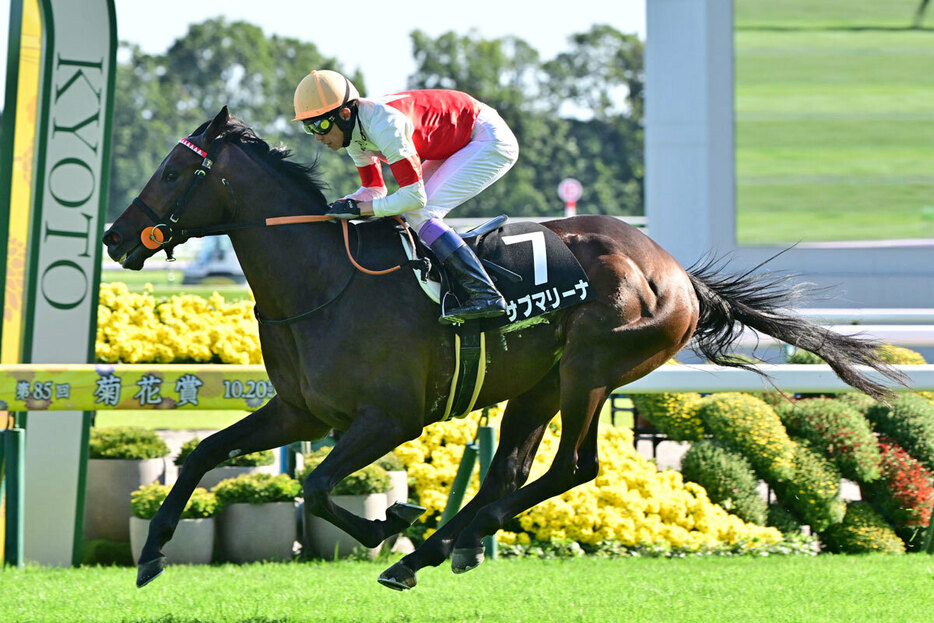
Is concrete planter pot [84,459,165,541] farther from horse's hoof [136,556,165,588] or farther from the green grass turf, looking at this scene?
horse's hoof [136,556,165,588]

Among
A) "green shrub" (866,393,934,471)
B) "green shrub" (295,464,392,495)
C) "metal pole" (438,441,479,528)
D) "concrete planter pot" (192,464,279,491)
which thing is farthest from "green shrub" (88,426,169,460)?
"green shrub" (866,393,934,471)

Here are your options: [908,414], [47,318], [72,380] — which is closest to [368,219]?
[72,380]

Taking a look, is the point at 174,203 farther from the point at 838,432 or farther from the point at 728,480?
the point at 838,432

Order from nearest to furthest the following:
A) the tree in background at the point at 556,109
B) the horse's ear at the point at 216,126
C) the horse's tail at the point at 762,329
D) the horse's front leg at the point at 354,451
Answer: the horse's front leg at the point at 354,451
the horse's ear at the point at 216,126
the horse's tail at the point at 762,329
the tree in background at the point at 556,109

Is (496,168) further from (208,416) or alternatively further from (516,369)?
(208,416)

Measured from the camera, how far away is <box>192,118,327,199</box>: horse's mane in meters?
4.21

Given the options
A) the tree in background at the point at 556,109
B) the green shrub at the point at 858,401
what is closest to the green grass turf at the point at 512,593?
the green shrub at the point at 858,401

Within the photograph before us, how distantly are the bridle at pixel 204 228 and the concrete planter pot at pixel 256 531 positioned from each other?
1.75 m

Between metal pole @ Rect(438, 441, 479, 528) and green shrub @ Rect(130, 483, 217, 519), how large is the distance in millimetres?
1149

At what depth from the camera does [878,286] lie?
12.3 meters

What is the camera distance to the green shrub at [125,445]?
233 inches

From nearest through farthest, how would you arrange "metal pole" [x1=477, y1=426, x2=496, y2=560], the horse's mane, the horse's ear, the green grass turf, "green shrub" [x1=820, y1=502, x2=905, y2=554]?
1. the horse's ear
2. the horse's mane
3. the green grass turf
4. "metal pole" [x1=477, y1=426, x2=496, y2=560]
5. "green shrub" [x1=820, y1=502, x2=905, y2=554]

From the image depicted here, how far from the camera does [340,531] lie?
5637 mm

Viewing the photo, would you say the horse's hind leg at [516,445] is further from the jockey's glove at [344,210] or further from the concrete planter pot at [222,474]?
the concrete planter pot at [222,474]
